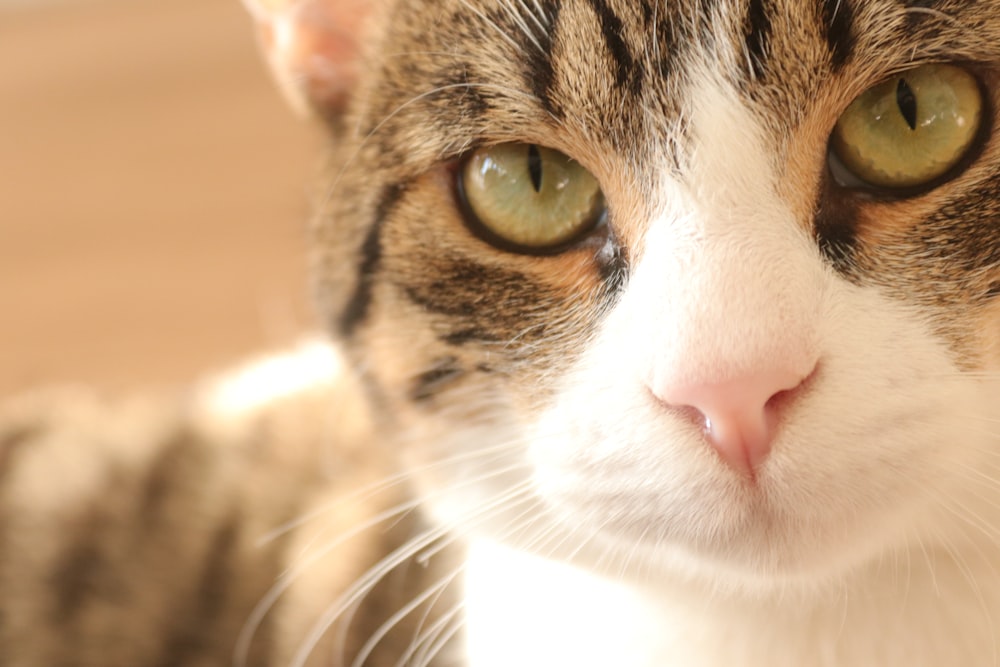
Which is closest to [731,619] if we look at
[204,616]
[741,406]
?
[741,406]

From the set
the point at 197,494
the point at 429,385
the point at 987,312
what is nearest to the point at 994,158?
the point at 987,312

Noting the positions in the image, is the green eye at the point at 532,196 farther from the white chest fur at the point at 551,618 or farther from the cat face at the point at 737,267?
the white chest fur at the point at 551,618

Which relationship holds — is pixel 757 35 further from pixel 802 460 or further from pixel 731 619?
pixel 731 619

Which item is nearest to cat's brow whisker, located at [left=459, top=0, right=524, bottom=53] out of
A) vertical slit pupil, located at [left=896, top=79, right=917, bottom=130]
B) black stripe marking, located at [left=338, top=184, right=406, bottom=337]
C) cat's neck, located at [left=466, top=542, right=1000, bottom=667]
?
black stripe marking, located at [left=338, top=184, right=406, bottom=337]

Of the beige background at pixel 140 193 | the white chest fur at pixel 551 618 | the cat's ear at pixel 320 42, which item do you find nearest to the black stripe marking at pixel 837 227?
the white chest fur at pixel 551 618

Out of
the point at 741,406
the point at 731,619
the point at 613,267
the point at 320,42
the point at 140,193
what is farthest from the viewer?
the point at 140,193
